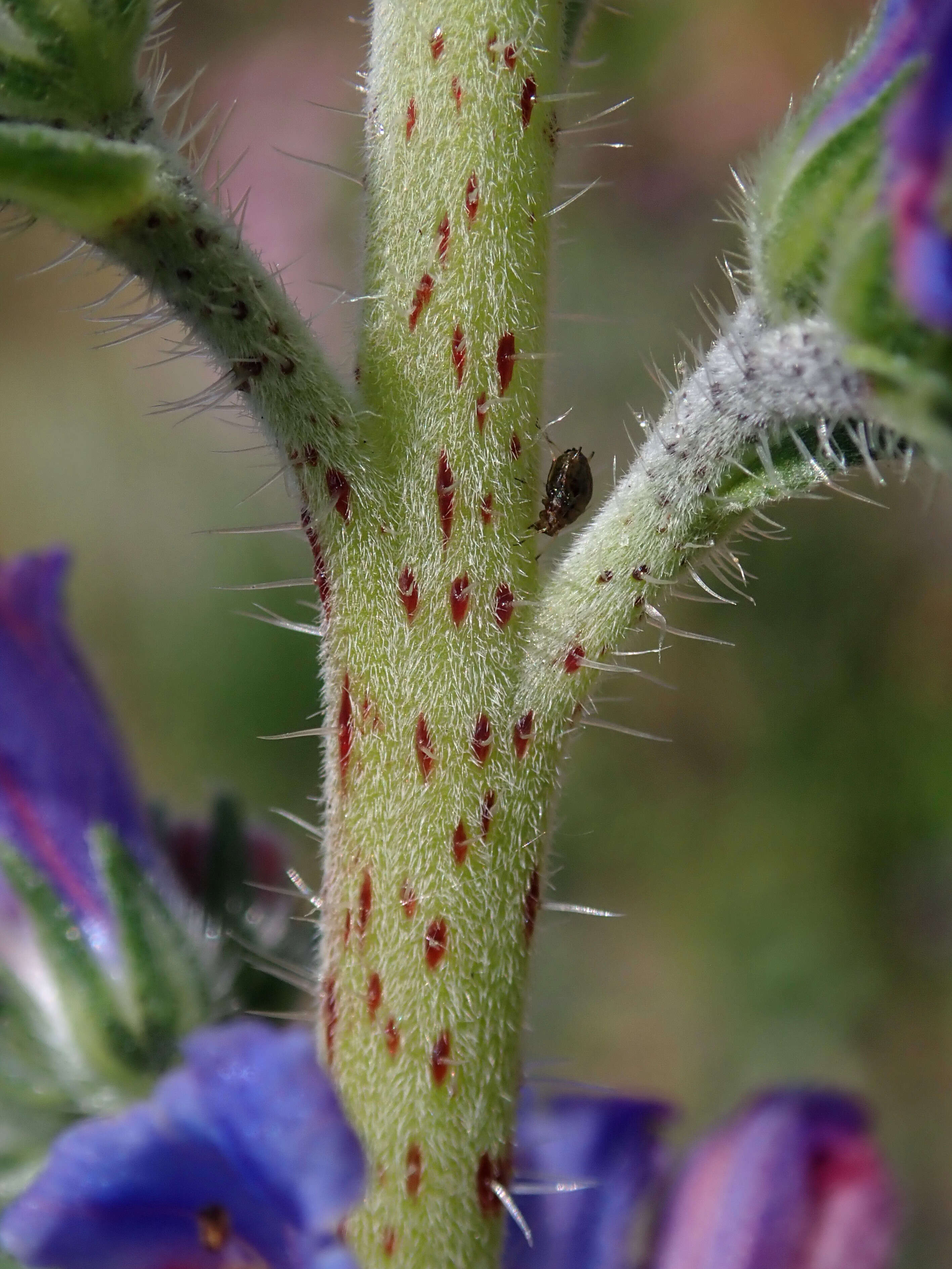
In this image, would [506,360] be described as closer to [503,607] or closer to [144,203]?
[503,607]

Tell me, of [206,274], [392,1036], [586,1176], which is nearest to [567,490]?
[206,274]

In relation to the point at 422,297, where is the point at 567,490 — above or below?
below

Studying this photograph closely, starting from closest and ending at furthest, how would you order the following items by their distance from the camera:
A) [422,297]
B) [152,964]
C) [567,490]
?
1. [422,297]
2. [567,490]
3. [152,964]

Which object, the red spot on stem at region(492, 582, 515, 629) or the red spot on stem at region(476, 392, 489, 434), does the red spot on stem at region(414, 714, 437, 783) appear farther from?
the red spot on stem at region(476, 392, 489, 434)

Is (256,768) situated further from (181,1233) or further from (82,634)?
(181,1233)

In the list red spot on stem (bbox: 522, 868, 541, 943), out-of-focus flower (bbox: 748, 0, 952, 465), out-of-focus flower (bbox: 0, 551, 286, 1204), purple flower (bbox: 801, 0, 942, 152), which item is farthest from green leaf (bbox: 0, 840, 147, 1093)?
purple flower (bbox: 801, 0, 942, 152)

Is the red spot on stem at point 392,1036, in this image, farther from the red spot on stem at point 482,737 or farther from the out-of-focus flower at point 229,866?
the out-of-focus flower at point 229,866
